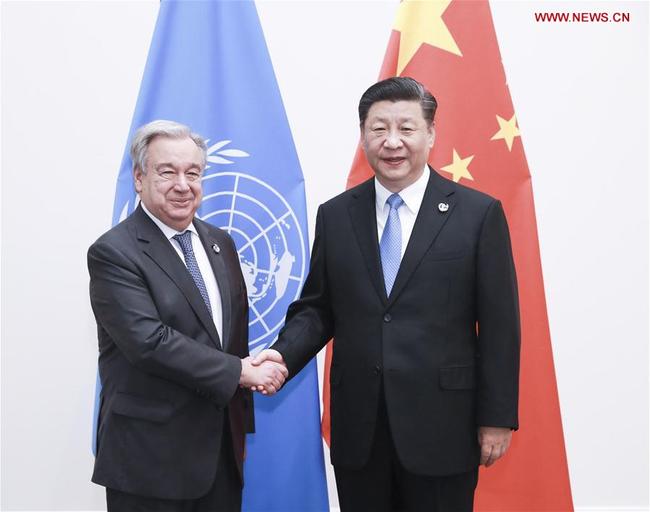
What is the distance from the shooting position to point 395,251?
179 centimetres

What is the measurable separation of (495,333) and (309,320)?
62cm

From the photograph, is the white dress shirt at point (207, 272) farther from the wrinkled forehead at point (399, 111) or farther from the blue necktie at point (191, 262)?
the wrinkled forehead at point (399, 111)

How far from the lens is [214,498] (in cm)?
180

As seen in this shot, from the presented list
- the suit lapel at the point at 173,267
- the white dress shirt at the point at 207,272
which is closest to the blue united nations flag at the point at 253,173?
the white dress shirt at the point at 207,272

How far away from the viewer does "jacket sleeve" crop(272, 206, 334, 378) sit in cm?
198

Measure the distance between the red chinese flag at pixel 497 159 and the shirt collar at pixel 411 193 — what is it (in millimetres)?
629

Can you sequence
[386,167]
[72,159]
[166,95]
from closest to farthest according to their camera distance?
[386,167], [166,95], [72,159]

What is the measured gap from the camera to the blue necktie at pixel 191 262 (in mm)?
1783

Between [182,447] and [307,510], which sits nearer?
[182,447]

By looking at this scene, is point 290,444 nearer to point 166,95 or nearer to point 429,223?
point 429,223

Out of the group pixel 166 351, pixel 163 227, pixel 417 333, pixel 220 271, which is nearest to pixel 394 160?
pixel 417 333

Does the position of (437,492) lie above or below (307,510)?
above

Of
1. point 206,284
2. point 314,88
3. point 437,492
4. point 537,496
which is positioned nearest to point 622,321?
point 537,496

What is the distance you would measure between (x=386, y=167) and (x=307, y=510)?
149cm
